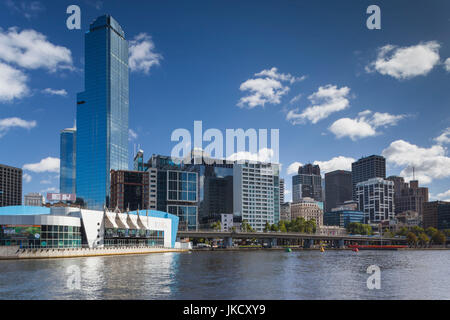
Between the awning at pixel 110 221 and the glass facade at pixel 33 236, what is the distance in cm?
2416

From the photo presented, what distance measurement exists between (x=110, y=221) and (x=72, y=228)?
71.7 feet

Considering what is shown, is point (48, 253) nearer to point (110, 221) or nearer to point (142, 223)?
point (110, 221)

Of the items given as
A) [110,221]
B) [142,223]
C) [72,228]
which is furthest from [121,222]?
[72,228]

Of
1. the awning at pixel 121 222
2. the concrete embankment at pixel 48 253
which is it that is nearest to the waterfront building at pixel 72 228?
the awning at pixel 121 222

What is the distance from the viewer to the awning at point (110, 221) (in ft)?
487

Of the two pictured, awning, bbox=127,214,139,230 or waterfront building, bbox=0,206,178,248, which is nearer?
waterfront building, bbox=0,206,178,248

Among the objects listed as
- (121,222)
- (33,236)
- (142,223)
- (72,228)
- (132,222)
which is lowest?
(142,223)

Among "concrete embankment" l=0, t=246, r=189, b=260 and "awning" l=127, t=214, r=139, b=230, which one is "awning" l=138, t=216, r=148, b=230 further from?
"concrete embankment" l=0, t=246, r=189, b=260

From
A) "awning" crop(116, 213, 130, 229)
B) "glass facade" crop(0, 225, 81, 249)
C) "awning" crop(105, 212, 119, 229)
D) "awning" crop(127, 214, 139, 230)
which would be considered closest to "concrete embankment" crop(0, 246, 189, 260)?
"glass facade" crop(0, 225, 81, 249)

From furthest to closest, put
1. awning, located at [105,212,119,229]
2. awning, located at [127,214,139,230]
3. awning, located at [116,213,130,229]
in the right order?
1. awning, located at [127,214,139,230]
2. awning, located at [116,213,130,229]
3. awning, located at [105,212,119,229]

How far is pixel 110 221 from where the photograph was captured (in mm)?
150125

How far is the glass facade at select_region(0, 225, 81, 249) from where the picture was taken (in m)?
117
